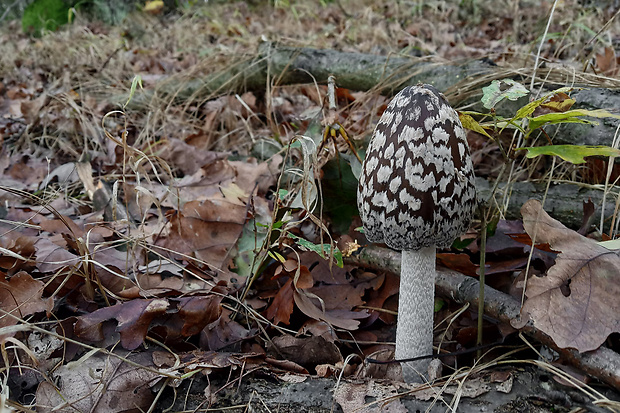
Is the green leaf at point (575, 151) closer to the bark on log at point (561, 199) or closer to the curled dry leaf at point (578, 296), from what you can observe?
the curled dry leaf at point (578, 296)

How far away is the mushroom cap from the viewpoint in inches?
70.2

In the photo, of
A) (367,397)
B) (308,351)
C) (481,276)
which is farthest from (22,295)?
(481,276)

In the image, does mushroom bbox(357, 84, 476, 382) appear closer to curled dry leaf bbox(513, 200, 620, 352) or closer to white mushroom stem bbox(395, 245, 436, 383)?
white mushroom stem bbox(395, 245, 436, 383)

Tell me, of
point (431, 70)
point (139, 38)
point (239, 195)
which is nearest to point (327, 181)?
point (239, 195)

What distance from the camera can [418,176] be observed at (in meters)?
1.78

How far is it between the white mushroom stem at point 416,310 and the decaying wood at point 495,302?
24 cm

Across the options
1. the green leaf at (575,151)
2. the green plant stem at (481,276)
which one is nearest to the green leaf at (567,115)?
the green leaf at (575,151)

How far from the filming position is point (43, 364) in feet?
6.35

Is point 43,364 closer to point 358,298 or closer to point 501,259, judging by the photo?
point 358,298

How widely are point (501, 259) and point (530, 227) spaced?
0.55m

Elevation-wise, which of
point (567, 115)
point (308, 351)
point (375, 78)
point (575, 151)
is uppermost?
point (567, 115)

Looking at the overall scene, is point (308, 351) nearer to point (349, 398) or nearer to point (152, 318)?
point (349, 398)

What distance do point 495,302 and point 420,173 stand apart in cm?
75

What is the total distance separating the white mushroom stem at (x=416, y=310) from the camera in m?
2.07
